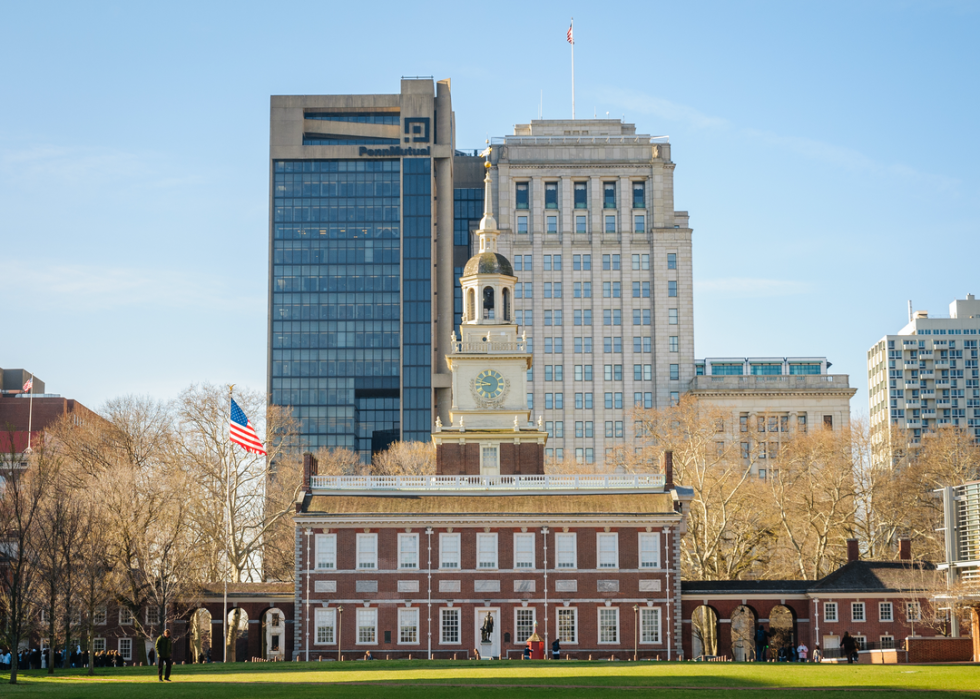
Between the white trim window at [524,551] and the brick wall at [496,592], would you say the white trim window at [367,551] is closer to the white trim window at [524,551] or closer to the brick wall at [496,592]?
the brick wall at [496,592]

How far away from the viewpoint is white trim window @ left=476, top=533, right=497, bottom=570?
74.3 metres

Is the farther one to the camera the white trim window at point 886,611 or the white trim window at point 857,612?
the white trim window at point 857,612

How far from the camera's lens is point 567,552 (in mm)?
74500

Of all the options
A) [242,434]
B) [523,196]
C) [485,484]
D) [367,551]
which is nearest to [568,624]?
[485,484]

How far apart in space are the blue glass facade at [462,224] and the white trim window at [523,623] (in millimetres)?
109123

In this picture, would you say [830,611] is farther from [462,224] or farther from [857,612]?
[462,224]

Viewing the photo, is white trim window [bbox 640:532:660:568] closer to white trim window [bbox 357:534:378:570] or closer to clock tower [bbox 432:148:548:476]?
clock tower [bbox 432:148:548:476]

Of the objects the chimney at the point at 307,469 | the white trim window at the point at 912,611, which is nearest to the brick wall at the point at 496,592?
the chimney at the point at 307,469

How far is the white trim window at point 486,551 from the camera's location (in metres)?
74.3

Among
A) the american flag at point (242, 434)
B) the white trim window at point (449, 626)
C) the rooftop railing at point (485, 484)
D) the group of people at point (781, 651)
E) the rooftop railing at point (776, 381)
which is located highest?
the rooftop railing at point (776, 381)

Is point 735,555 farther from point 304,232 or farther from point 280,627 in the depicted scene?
point 304,232

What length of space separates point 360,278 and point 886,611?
10453 centimetres

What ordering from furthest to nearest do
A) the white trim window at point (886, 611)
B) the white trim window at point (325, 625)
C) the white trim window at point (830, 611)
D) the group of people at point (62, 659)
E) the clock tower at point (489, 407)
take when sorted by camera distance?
the clock tower at point (489, 407), the white trim window at point (830, 611), the white trim window at point (886, 611), the white trim window at point (325, 625), the group of people at point (62, 659)

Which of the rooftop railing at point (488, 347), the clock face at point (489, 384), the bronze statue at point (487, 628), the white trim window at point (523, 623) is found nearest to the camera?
the bronze statue at point (487, 628)
